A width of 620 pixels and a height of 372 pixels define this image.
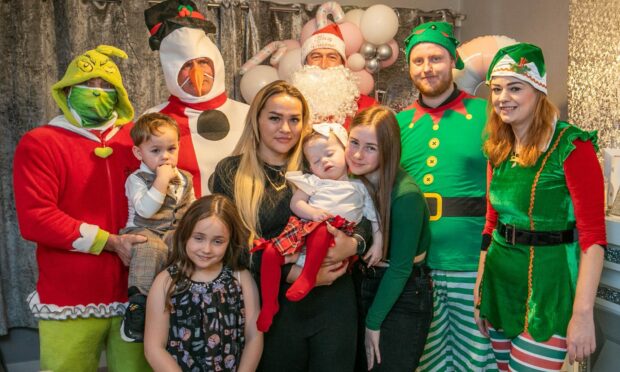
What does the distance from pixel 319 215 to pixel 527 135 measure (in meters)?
0.89

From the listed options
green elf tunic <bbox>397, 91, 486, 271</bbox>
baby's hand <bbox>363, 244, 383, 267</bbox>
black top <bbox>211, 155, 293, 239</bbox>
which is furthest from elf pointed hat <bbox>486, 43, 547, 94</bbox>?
black top <bbox>211, 155, 293, 239</bbox>

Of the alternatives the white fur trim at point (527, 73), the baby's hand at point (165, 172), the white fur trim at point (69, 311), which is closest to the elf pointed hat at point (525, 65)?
the white fur trim at point (527, 73)

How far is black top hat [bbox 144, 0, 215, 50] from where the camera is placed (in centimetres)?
324

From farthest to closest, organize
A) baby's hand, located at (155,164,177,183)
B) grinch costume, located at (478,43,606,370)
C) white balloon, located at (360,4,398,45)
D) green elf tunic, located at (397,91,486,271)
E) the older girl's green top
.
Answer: white balloon, located at (360,4,398,45), green elf tunic, located at (397,91,486,271), baby's hand, located at (155,164,177,183), the older girl's green top, grinch costume, located at (478,43,606,370)

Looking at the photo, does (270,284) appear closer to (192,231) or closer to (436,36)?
(192,231)

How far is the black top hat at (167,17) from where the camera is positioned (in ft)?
10.6

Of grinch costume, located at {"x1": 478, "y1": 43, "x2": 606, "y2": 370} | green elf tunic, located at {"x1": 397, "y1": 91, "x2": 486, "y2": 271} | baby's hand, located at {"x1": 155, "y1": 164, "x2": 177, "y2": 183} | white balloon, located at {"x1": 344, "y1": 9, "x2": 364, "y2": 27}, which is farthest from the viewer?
white balloon, located at {"x1": 344, "y1": 9, "x2": 364, "y2": 27}

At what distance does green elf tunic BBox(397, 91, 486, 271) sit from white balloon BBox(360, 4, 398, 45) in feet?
5.85

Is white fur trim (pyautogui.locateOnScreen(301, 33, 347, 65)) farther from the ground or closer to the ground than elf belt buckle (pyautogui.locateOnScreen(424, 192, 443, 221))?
farther from the ground

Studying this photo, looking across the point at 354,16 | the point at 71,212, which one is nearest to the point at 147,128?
the point at 71,212

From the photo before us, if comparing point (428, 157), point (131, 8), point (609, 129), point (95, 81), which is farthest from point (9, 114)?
point (609, 129)

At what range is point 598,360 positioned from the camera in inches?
106

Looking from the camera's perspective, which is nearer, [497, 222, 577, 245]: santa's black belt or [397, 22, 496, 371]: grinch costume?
[497, 222, 577, 245]: santa's black belt

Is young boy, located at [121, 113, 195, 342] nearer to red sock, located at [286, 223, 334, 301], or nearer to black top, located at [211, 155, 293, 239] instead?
black top, located at [211, 155, 293, 239]
